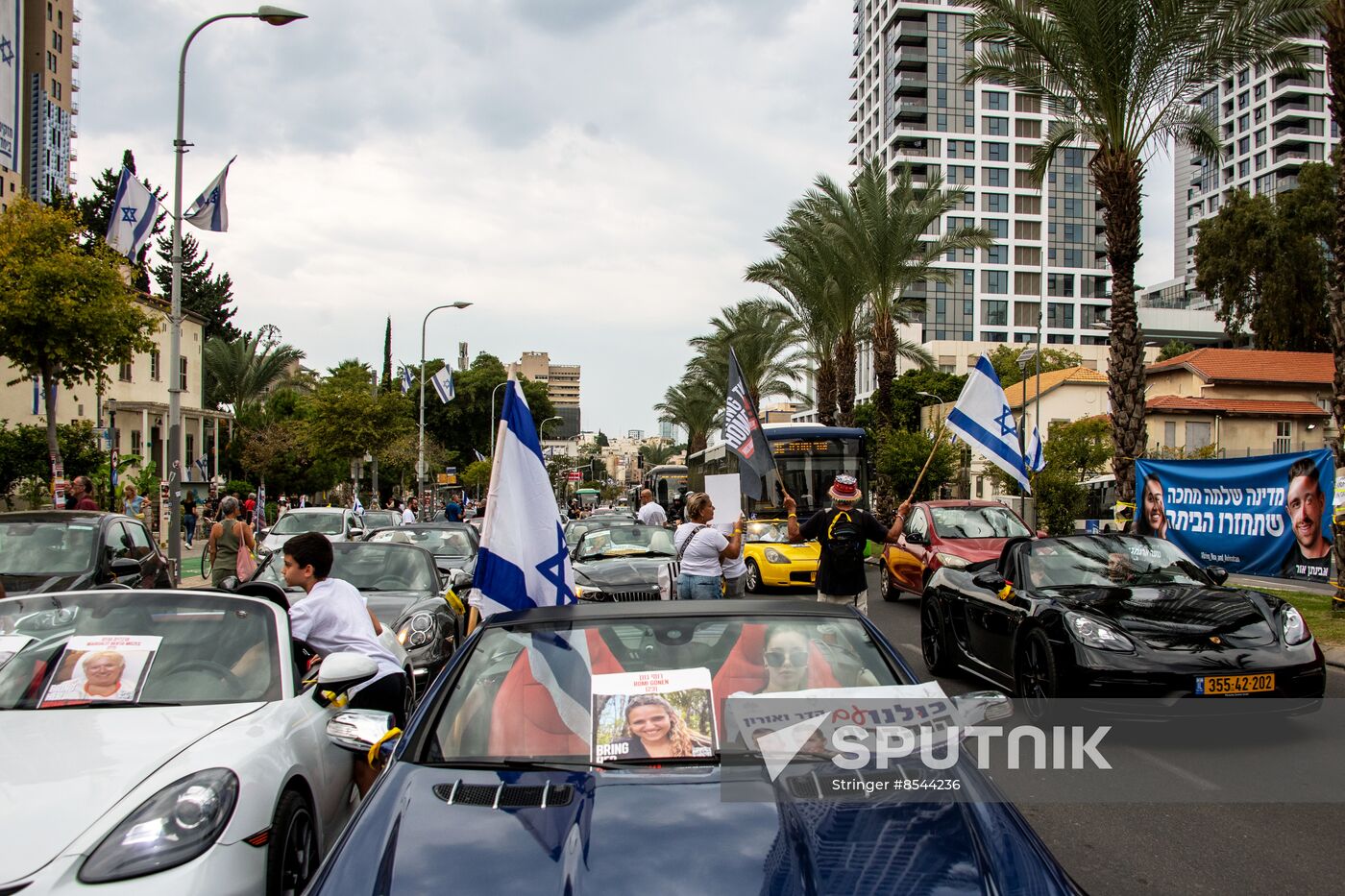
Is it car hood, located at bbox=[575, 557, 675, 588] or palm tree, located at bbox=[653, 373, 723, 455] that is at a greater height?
palm tree, located at bbox=[653, 373, 723, 455]

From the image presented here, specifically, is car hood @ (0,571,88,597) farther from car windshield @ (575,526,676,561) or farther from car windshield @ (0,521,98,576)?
car windshield @ (575,526,676,561)

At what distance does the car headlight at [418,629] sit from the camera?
8.23 metres

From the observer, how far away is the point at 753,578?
18172 mm

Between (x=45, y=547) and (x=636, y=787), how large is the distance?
31.5ft

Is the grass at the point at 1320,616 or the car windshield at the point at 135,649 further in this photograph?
the grass at the point at 1320,616

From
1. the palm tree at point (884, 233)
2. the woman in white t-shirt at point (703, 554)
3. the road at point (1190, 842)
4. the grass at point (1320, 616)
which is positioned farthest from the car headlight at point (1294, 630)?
the palm tree at point (884, 233)

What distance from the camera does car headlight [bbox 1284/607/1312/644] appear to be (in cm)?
699

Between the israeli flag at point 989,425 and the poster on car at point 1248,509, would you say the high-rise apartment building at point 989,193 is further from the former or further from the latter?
the israeli flag at point 989,425

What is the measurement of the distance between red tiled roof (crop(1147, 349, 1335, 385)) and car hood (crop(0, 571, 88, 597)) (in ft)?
168

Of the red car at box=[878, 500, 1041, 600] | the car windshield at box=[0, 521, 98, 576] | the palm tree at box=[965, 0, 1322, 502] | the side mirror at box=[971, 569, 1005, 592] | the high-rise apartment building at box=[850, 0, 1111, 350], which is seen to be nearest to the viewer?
the side mirror at box=[971, 569, 1005, 592]

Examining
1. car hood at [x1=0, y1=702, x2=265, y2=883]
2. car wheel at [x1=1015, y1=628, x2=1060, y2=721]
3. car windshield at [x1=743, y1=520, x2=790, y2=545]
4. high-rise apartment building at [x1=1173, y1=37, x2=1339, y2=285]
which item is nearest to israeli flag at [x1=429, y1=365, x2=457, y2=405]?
car windshield at [x1=743, y1=520, x2=790, y2=545]

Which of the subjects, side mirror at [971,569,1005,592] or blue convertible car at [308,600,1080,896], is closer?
blue convertible car at [308,600,1080,896]

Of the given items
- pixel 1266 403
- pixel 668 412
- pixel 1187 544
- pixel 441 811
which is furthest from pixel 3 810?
pixel 668 412

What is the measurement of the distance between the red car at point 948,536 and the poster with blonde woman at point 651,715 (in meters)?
11.6
